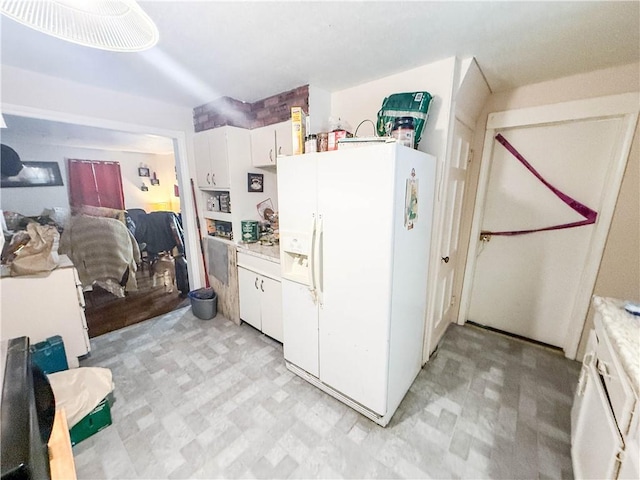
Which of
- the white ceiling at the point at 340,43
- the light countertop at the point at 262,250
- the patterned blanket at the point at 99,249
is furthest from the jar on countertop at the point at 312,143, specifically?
the patterned blanket at the point at 99,249

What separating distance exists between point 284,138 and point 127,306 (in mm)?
2806

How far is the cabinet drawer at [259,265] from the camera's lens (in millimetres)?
2156

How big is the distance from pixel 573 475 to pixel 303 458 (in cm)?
137

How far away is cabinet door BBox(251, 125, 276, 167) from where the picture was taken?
2.38 meters

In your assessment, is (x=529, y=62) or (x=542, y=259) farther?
(x=542, y=259)

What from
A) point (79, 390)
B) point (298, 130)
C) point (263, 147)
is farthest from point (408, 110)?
point (79, 390)

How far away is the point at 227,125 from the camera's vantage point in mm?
2471

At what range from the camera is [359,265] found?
57.3 inches

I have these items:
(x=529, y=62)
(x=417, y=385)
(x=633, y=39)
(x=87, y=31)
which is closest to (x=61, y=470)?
(x=87, y=31)

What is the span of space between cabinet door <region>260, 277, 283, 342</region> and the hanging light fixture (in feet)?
5.58

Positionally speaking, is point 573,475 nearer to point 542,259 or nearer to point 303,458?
point 303,458

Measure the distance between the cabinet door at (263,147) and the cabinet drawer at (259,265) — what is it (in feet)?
2.99

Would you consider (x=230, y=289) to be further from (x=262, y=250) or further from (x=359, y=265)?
(x=359, y=265)

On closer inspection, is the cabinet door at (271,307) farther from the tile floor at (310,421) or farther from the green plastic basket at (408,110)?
the green plastic basket at (408,110)
